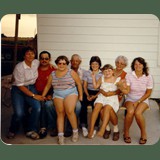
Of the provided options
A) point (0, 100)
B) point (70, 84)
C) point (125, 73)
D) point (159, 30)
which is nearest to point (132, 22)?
point (159, 30)

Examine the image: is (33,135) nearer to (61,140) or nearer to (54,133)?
(54,133)

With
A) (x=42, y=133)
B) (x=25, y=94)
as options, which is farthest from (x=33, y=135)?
(x=25, y=94)

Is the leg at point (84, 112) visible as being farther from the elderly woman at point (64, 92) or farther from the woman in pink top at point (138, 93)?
the woman in pink top at point (138, 93)

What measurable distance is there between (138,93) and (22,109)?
132 cm

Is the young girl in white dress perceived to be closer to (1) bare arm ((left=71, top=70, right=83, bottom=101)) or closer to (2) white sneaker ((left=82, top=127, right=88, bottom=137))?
(2) white sneaker ((left=82, top=127, right=88, bottom=137))

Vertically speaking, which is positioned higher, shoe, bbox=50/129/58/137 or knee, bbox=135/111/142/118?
knee, bbox=135/111/142/118

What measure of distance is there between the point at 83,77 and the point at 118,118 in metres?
0.62

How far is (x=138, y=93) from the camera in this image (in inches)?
167

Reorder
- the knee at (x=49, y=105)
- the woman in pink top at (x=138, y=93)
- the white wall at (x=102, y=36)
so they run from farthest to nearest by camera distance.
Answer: the knee at (x=49, y=105), the woman in pink top at (x=138, y=93), the white wall at (x=102, y=36)

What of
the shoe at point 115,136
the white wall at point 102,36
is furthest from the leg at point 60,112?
the shoe at point 115,136

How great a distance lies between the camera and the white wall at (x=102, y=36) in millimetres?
4105

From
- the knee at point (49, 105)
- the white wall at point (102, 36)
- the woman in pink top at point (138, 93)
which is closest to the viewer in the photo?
the white wall at point (102, 36)

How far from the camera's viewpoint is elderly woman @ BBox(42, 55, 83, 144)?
4215 mm

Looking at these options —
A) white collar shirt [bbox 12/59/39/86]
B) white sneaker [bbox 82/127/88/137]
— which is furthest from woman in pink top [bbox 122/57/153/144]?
white collar shirt [bbox 12/59/39/86]
